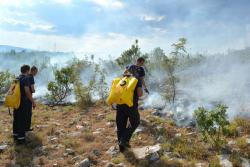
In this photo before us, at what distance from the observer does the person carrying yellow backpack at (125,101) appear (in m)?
6.26

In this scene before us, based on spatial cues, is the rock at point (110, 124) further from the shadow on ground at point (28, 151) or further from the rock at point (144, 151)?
the rock at point (144, 151)

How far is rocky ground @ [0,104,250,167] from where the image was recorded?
5992 millimetres

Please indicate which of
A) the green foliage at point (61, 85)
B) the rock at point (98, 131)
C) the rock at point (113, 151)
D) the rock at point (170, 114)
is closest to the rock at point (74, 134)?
the rock at point (98, 131)

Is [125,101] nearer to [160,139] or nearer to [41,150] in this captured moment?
[160,139]

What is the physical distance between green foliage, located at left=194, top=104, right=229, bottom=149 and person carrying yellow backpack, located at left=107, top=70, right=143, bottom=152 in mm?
1360

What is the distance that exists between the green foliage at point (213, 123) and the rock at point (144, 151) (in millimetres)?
1051

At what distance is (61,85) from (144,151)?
848cm

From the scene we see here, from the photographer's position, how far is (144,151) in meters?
6.32

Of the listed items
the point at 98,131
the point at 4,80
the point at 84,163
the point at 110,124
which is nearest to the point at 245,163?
the point at 84,163

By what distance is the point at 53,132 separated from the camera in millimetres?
8578

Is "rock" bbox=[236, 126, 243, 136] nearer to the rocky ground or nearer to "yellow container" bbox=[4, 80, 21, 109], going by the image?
the rocky ground

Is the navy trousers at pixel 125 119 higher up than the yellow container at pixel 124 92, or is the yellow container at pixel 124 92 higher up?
the yellow container at pixel 124 92

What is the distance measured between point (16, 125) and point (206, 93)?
28.7 feet

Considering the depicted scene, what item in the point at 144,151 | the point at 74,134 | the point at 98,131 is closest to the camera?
the point at 144,151
